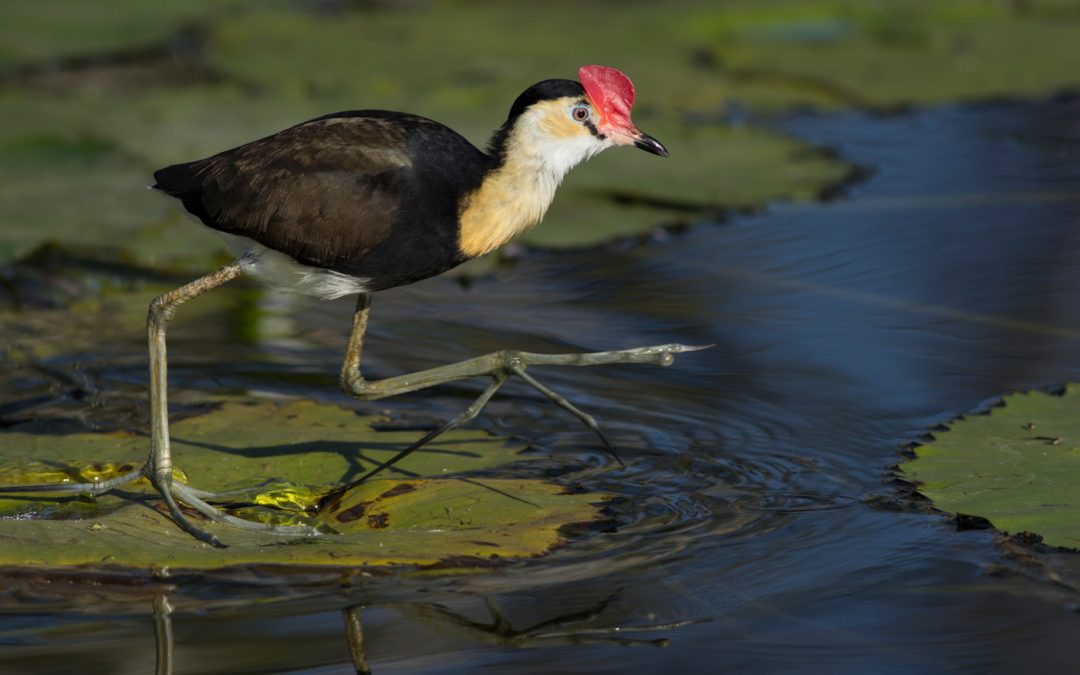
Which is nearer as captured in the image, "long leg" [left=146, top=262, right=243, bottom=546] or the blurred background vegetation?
"long leg" [left=146, top=262, right=243, bottom=546]

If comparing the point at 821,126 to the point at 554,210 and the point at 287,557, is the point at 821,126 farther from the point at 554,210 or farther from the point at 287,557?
the point at 287,557

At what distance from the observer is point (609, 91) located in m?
4.71

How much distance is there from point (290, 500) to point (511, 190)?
1102 mm

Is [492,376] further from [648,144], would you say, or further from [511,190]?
[648,144]

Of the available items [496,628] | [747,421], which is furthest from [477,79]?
[496,628]

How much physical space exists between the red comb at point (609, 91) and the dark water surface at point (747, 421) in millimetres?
995

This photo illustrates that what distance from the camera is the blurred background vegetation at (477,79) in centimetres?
728

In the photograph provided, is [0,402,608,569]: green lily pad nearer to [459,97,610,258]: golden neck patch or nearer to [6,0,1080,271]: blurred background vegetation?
[459,97,610,258]: golden neck patch

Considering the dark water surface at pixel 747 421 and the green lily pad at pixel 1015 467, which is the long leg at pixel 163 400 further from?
the green lily pad at pixel 1015 467

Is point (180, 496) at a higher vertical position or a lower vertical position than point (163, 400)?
lower

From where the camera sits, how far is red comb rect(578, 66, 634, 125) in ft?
15.4

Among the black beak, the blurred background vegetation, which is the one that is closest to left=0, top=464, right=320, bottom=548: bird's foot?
the black beak

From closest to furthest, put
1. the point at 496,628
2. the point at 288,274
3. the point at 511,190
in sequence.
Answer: the point at 496,628
the point at 511,190
the point at 288,274

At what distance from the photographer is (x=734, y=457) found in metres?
4.61
